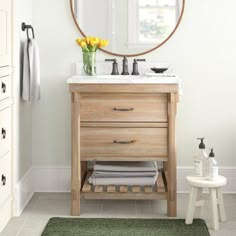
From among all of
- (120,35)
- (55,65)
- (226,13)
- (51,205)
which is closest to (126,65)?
(120,35)

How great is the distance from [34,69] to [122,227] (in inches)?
48.7

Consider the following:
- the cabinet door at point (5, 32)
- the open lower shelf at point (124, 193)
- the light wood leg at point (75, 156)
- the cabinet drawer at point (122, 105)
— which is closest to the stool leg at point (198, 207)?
the open lower shelf at point (124, 193)

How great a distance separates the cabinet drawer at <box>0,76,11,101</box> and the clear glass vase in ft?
2.07

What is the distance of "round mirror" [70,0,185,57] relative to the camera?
13.6 feet

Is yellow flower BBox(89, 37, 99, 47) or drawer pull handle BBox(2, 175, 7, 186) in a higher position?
yellow flower BBox(89, 37, 99, 47)

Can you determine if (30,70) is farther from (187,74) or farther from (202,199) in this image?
(202,199)

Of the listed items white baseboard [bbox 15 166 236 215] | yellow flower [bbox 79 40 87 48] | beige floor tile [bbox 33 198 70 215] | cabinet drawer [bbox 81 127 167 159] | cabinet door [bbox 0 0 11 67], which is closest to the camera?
cabinet door [bbox 0 0 11 67]

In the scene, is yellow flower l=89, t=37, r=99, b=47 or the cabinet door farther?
yellow flower l=89, t=37, r=99, b=47

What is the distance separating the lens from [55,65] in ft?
14.0

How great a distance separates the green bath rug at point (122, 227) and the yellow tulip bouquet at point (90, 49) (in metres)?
1.04

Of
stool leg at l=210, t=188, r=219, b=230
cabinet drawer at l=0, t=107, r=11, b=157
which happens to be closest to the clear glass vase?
cabinet drawer at l=0, t=107, r=11, b=157

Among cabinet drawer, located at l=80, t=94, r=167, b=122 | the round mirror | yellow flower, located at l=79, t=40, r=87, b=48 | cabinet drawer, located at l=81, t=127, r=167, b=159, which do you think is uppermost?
the round mirror

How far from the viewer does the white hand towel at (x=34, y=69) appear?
153 inches

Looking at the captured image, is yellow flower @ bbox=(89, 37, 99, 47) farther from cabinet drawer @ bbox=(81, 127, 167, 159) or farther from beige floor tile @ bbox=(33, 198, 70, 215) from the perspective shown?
beige floor tile @ bbox=(33, 198, 70, 215)
